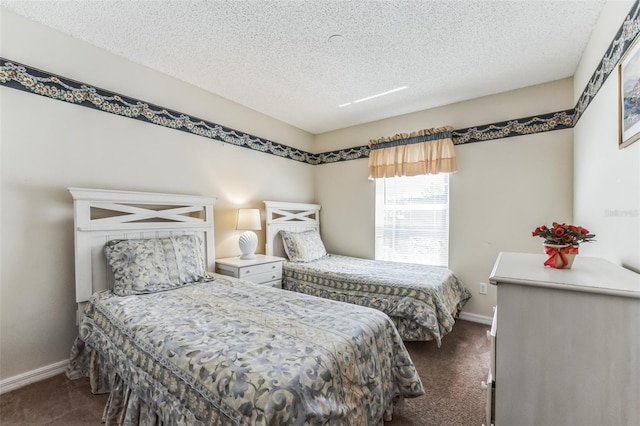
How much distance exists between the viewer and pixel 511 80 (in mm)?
2711

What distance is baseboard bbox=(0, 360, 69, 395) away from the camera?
5.94 feet

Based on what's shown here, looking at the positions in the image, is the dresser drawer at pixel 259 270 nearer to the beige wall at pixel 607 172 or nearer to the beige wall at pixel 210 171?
the beige wall at pixel 210 171

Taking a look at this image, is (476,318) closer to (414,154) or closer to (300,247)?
(414,154)

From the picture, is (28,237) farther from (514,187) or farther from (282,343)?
(514,187)

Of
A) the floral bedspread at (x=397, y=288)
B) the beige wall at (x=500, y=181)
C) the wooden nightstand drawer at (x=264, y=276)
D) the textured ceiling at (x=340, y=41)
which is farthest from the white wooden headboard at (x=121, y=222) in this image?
the beige wall at (x=500, y=181)

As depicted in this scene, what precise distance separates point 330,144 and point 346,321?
10.8 feet

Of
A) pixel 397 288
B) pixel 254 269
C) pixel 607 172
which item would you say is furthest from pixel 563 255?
pixel 254 269

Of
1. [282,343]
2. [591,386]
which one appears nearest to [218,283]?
[282,343]

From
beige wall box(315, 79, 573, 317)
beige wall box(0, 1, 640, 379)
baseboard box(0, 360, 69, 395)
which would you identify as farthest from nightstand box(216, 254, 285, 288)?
beige wall box(315, 79, 573, 317)

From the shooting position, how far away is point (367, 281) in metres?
2.68

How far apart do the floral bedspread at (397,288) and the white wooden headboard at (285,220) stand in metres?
0.43

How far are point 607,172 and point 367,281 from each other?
190 centimetres

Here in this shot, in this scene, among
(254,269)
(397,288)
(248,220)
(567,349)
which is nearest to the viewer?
(567,349)

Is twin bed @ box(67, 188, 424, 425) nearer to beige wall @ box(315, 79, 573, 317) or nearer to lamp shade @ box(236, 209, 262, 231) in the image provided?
lamp shade @ box(236, 209, 262, 231)
